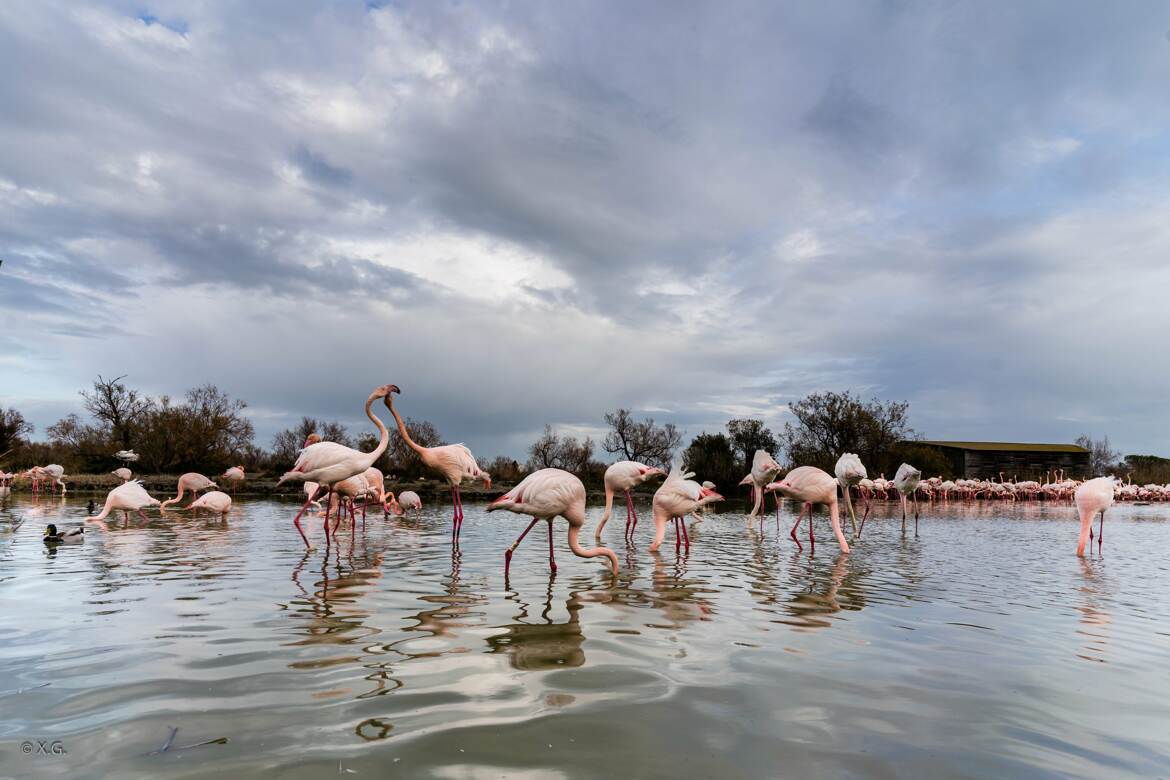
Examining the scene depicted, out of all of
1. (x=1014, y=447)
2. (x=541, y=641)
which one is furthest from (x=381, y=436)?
(x=1014, y=447)

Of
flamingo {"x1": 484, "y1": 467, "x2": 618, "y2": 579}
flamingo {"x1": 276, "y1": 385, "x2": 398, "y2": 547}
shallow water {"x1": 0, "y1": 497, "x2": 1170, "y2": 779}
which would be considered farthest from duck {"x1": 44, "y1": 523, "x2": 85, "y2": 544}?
flamingo {"x1": 484, "y1": 467, "x2": 618, "y2": 579}

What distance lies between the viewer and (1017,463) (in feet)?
235

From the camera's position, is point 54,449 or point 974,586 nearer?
point 974,586

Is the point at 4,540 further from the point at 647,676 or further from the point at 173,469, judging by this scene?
the point at 173,469

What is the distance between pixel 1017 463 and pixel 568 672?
274 feet

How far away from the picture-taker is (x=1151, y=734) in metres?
3.72

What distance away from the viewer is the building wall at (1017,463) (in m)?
70.6

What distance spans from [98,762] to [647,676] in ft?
10.0

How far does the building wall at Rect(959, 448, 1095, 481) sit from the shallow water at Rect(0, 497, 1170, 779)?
72250mm

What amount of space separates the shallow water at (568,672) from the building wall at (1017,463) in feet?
237

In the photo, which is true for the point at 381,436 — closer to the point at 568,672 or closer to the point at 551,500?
the point at 551,500

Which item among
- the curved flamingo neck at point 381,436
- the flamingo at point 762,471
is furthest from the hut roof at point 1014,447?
the curved flamingo neck at point 381,436

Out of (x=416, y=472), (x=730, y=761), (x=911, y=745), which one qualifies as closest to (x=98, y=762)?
(x=730, y=761)

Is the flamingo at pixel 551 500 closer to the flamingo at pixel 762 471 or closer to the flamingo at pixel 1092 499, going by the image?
the flamingo at pixel 1092 499
